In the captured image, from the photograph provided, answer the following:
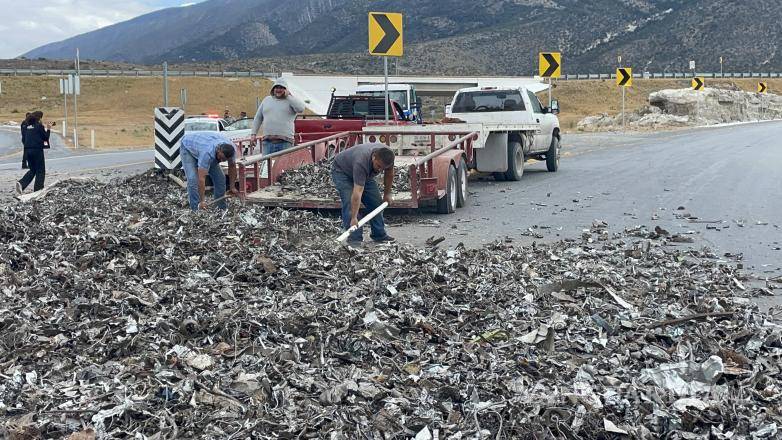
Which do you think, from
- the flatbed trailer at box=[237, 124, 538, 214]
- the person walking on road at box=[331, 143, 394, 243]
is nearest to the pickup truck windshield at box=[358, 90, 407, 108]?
the flatbed trailer at box=[237, 124, 538, 214]

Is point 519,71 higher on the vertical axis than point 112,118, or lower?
higher

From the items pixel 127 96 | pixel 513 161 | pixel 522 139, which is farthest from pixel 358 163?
pixel 127 96

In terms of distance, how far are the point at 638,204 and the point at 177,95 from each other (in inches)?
2505

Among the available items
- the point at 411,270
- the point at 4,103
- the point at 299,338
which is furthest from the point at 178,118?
the point at 4,103

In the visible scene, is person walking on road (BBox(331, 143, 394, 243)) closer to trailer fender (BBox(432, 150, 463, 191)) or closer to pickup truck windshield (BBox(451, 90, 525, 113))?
trailer fender (BBox(432, 150, 463, 191))

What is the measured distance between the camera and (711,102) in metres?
48.8

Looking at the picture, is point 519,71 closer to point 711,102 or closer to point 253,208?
point 711,102

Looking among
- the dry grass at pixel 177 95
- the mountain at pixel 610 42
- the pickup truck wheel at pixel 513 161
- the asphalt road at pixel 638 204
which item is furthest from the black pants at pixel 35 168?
the mountain at pixel 610 42

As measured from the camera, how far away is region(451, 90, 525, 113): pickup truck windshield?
744 inches

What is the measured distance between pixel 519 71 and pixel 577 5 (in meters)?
42.3

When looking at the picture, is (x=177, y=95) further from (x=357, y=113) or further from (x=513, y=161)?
(x=513, y=161)

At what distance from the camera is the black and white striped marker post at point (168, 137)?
49.8 feet

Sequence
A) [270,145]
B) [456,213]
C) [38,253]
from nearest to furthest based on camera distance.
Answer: [38,253]
[456,213]
[270,145]

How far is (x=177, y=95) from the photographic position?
72.2 m
